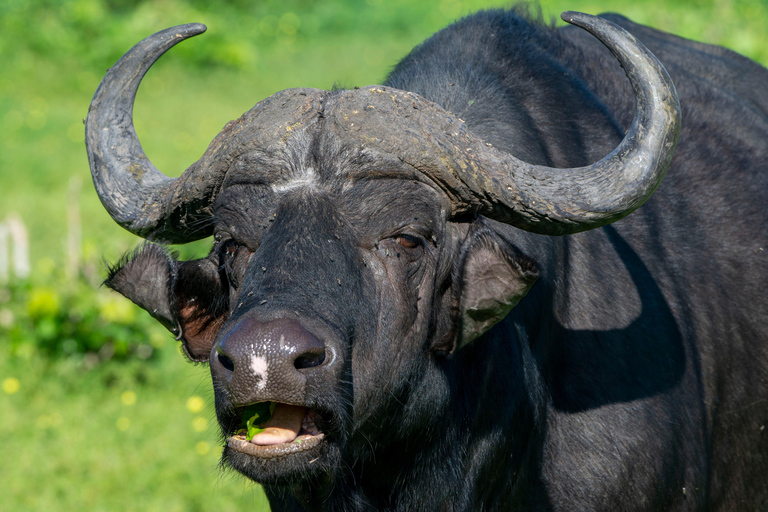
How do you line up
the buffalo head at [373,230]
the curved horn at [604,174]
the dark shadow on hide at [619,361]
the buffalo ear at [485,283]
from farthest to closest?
the dark shadow on hide at [619,361], the buffalo ear at [485,283], the curved horn at [604,174], the buffalo head at [373,230]

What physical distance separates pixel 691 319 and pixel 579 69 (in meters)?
1.37

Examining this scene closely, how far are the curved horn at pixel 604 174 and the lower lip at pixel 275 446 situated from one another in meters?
0.96

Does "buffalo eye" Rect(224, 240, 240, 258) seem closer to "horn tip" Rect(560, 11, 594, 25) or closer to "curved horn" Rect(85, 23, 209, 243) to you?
"curved horn" Rect(85, 23, 209, 243)

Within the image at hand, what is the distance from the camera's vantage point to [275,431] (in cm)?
264

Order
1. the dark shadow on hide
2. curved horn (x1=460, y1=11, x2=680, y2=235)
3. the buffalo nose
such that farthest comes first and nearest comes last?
the dark shadow on hide → curved horn (x1=460, y1=11, x2=680, y2=235) → the buffalo nose

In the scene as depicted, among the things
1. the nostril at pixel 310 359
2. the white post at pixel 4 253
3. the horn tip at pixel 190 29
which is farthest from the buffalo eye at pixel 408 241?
the white post at pixel 4 253

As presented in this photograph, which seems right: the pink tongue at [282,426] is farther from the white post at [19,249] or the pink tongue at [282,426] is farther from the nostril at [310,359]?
the white post at [19,249]

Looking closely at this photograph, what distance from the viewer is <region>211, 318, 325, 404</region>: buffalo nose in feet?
7.97

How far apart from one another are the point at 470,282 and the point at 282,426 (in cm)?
79

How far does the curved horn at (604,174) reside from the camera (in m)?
2.80

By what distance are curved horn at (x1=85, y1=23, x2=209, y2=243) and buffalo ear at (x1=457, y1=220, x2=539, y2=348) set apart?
1033mm

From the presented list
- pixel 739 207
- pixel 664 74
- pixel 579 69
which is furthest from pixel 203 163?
pixel 739 207

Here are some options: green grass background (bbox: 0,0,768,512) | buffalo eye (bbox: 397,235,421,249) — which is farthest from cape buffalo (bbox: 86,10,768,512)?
green grass background (bbox: 0,0,768,512)

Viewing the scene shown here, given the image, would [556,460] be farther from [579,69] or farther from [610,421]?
[579,69]
